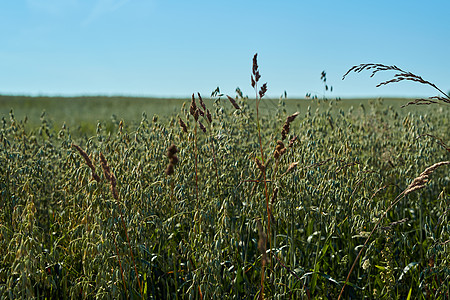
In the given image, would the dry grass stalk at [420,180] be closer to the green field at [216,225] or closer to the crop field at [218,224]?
the crop field at [218,224]

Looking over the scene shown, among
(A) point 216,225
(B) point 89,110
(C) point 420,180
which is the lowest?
(A) point 216,225

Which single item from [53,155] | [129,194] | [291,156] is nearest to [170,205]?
[129,194]

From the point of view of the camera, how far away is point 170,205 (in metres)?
3.74

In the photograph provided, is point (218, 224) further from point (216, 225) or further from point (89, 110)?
point (89, 110)

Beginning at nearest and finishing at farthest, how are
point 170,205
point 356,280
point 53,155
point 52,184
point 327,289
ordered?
Result: point 327,289 → point 356,280 → point 170,205 → point 52,184 → point 53,155

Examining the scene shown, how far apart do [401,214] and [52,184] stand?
3.67 meters

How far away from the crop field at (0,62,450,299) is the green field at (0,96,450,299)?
16 mm

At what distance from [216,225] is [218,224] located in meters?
0.23

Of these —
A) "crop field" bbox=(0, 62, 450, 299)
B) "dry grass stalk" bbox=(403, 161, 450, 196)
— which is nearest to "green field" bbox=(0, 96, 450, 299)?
"crop field" bbox=(0, 62, 450, 299)

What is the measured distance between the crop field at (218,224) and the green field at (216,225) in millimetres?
16

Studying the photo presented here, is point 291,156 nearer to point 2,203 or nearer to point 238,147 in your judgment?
point 238,147

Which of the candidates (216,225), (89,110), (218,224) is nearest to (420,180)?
(218,224)

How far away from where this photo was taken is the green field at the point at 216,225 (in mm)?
2584

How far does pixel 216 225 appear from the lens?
9.54ft
